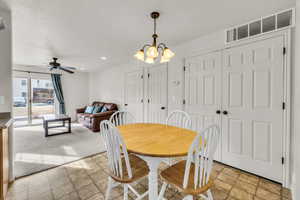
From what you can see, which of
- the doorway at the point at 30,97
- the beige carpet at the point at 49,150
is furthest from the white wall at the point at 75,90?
the beige carpet at the point at 49,150

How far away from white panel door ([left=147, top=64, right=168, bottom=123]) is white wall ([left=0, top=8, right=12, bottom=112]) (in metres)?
2.80

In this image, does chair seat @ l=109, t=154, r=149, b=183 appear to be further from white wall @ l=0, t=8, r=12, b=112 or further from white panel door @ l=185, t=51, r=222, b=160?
white wall @ l=0, t=8, r=12, b=112

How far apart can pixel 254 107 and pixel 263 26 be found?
126cm

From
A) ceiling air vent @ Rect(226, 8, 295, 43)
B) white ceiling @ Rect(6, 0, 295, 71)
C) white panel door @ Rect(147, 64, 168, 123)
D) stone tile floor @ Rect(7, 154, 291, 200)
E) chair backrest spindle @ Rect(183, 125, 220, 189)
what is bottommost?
stone tile floor @ Rect(7, 154, 291, 200)

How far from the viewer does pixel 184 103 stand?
302 cm

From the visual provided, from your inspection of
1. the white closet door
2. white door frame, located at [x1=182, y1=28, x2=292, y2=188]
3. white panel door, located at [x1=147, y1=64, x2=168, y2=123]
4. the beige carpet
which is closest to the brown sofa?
the beige carpet

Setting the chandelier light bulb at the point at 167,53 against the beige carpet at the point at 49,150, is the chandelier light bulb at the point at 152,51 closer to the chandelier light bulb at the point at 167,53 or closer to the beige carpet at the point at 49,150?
the chandelier light bulb at the point at 167,53

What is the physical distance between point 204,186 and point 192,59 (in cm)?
238

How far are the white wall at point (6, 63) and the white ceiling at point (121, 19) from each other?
0.20 metres

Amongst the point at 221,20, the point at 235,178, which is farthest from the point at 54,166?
the point at 221,20

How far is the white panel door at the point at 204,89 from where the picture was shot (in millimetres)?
2521

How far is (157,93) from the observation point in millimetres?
3697

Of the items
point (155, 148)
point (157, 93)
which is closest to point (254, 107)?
point (155, 148)

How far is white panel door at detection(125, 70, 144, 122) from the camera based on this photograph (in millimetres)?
4242
